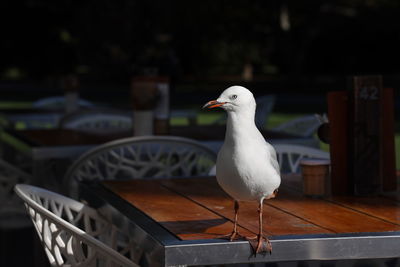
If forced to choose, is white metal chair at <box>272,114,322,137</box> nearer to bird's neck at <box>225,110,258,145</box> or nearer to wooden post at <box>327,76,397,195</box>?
wooden post at <box>327,76,397,195</box>

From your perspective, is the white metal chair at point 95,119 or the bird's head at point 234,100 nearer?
the bird's head at point 234,100

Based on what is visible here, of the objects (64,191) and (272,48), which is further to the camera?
(272,48)

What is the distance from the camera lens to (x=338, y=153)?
2506 millimetres

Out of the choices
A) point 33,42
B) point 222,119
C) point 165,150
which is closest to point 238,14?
point 33,42

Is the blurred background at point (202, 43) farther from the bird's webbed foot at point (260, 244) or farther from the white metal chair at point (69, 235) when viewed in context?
the bird's webbed foot at point (260, 244)

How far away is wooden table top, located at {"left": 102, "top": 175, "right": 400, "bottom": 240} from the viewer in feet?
6.58

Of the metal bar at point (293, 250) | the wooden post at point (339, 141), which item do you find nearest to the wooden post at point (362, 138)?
the wooden post at point (339, 141)

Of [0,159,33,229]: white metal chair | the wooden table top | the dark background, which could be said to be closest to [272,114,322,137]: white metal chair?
[0,159,33,229]: white metal chair

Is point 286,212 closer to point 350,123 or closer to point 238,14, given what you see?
point 350,123

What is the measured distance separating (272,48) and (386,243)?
3310cm

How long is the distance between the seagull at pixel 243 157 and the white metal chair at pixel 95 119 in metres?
3.20

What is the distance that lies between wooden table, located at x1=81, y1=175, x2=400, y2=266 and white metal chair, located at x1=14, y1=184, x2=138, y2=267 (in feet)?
0.24

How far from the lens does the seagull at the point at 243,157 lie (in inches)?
70.9

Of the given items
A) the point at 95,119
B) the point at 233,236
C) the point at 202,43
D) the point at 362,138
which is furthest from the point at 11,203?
the point at 202,43
